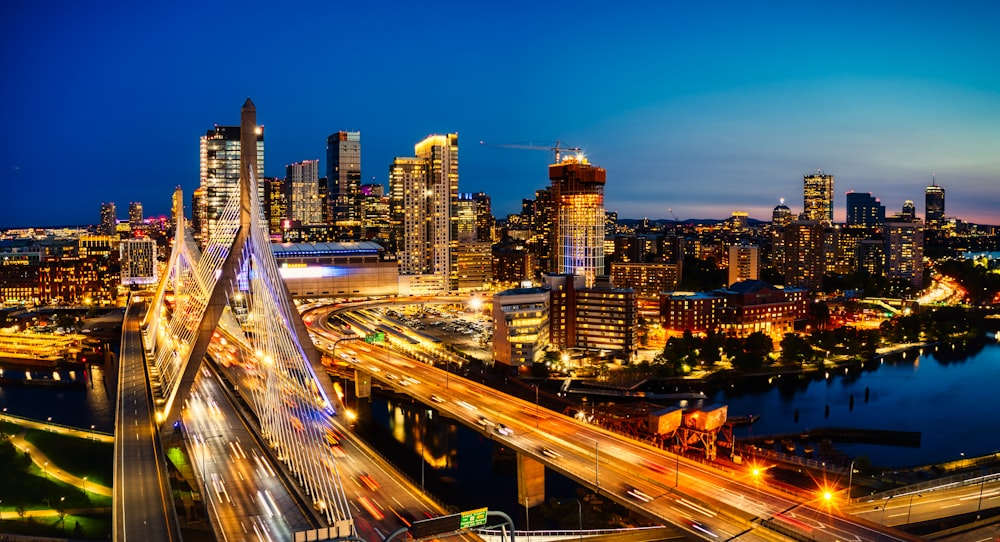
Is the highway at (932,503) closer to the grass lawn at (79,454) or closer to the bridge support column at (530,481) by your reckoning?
the bridge support column at (530,481)

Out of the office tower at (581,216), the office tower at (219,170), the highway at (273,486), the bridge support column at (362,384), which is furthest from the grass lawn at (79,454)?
the office tower at (219,170)

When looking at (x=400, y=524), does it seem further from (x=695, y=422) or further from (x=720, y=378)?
(x=720, y=378)

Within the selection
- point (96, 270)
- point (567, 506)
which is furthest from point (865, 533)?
point (96, 270)

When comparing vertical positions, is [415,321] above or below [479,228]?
below

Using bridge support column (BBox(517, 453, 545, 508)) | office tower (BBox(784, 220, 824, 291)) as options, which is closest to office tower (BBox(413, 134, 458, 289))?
office tower (BBox(784, 220, 824, 291))

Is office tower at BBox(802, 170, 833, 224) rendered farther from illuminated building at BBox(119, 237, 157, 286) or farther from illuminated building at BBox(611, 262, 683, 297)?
illuminated building at BBox(119, 237, 157, 286)
